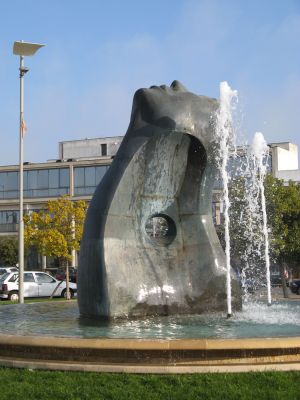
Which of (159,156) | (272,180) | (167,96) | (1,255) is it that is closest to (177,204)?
(159,156)

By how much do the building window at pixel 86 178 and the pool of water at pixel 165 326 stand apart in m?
48.1

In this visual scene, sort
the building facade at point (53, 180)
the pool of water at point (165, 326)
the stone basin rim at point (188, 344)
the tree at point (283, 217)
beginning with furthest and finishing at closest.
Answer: the building facade at point (53, 180) < the tree at point (283, 217) < the pool of water at point (165, 326) < the stone basin rim at point (188, 344)

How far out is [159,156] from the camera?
1069 cm

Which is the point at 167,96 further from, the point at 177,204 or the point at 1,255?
the point at 1,255

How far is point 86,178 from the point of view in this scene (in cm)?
6041

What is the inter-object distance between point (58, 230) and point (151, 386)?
23837 millimetres

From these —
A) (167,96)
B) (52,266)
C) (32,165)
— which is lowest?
(52,266)

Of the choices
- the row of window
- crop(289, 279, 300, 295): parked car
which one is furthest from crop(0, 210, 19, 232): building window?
crop(289, 279, 300, 295): parked car

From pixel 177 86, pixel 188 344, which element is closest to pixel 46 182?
pixel 177 86

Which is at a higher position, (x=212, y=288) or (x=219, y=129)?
(x=219, y=129)

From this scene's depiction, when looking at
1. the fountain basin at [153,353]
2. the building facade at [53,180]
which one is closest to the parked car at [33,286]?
the fountain basin at [153,353]

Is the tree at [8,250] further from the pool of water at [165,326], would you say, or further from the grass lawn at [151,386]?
the grass lawn at [151,386]

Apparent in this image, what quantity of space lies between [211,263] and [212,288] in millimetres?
409

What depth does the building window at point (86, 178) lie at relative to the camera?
59.8 meters
